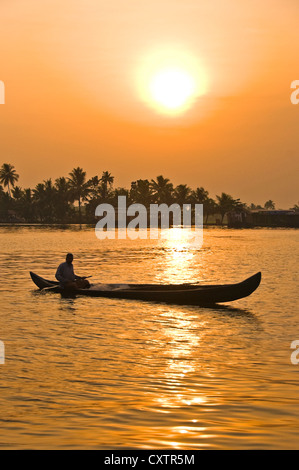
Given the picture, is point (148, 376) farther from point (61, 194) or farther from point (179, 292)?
point (61, 194)

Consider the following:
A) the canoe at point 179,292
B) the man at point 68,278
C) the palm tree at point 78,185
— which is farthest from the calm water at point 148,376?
the palm tree at point 78,185

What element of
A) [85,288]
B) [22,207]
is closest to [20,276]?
[85,288]

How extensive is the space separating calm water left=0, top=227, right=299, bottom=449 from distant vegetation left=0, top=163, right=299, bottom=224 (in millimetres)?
113096

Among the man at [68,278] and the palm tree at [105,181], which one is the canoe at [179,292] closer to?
the man at [68,278]

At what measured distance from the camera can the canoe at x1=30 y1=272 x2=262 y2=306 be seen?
57.3 feet

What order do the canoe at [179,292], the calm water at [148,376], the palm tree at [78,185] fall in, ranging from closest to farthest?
the calm water at [148,376] < the canoe at [179,292] < the palm tree at [78,185]

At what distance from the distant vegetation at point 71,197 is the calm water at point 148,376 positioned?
371ft

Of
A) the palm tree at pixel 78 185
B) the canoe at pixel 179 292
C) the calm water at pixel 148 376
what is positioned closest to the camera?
the calm water at pixel 148 376

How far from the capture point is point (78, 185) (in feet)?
425

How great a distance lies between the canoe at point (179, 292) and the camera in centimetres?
1745

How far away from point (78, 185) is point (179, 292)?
113507mm

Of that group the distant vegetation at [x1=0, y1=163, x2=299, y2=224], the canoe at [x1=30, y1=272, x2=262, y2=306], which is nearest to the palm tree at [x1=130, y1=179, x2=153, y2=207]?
the distant vegetation at [x1=0, y1=163, x2=299, y2=224]

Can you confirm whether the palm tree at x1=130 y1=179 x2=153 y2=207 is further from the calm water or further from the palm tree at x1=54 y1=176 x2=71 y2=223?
the calm water

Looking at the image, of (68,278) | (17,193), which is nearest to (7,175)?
(17,193)
